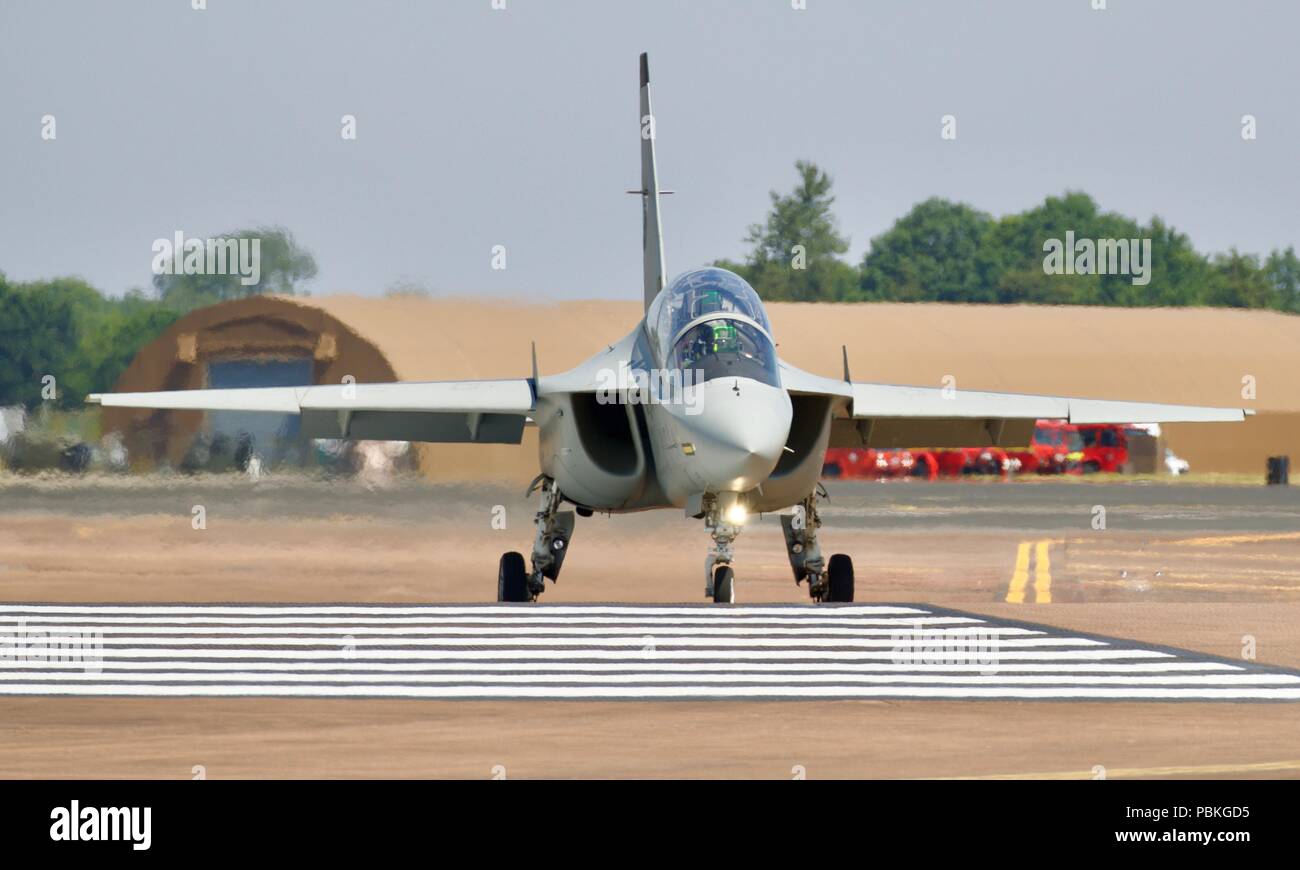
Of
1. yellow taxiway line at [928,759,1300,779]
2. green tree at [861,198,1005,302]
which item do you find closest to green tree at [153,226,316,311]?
yellow taxiway line at [928,759,1300,779]

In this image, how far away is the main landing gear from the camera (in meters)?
21.7

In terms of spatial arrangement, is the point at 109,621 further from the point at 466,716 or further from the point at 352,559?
the point at 352,559

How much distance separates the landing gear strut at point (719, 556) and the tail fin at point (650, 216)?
588cm

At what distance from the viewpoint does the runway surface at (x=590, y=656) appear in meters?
13.5

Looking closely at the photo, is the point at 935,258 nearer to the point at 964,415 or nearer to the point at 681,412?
the point at 964,415

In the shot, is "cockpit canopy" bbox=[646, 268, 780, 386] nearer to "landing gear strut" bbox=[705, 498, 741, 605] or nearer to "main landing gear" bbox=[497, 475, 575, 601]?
"landing gear strut" bbox=[705, 498, 741, 605]

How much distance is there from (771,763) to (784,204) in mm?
80213

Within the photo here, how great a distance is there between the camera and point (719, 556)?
63.9 feet

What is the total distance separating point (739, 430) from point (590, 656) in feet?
11.6

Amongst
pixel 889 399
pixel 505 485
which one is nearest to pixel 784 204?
pixel 505 485

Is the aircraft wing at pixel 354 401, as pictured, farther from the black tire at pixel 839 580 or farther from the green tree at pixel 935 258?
the green tree at pixel 935 258

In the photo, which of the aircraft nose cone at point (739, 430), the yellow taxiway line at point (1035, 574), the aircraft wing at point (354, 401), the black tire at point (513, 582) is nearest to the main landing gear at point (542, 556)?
the black tire at point (513, 582)

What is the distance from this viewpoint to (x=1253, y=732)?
11.6 metres

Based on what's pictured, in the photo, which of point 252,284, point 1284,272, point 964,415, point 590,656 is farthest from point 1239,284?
point 590,656
